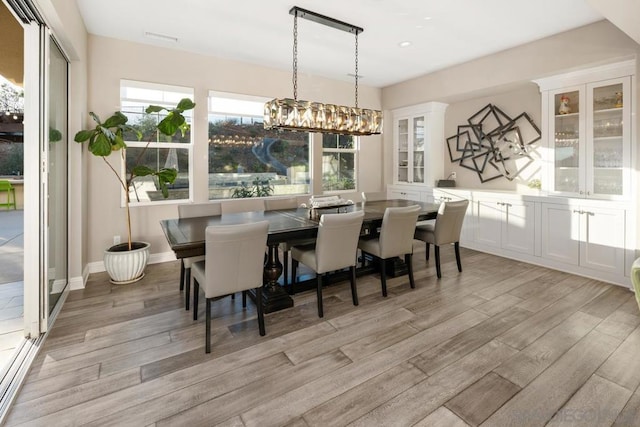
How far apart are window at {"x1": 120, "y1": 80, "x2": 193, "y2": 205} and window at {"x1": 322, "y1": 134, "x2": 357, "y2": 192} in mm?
2361

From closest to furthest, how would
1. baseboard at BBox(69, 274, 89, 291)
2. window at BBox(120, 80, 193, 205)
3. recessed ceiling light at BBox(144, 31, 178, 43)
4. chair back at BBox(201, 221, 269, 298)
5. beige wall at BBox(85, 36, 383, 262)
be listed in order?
1. chair back at BBox(201, 221, 269, 298)
2. baseboard at BBox(69, 274, 89, 291)
3. recessed ceiling light at BBox(144, 31, 178, 43)
4. beige wall at BBox(85, 36, 383, 262)
5. window at BBox(120, 80, 193, 205)

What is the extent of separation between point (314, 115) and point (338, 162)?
271 cm

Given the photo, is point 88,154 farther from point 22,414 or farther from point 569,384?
point 569,384

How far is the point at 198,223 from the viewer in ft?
10.3

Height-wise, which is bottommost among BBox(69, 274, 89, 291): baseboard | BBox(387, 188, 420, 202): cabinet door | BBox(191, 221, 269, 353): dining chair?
BBox(69, 274, 89, 291): baseboard

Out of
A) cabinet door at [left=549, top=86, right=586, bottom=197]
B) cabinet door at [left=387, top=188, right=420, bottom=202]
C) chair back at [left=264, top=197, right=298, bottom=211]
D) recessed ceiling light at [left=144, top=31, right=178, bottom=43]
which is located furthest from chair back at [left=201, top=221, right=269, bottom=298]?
cabinet door at [left=387, top=188, right=420, bottom=202]

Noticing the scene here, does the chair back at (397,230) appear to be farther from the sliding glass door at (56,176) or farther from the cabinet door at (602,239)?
the sliding glass door at (56,176)

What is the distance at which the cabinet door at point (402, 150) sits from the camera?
6383 millimetres

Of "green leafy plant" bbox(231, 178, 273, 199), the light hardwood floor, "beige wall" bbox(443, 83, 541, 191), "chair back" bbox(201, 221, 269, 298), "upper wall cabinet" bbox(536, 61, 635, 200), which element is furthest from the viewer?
"green leafy plant" bbox(231, 178, 273, 199)

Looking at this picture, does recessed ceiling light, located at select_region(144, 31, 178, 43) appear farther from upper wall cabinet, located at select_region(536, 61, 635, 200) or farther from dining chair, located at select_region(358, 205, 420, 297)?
upper wall cabinet, located at select_region(536, 61, 635, 200)

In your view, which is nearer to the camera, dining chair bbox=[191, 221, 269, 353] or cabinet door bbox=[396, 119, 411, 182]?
dining chair bbox=[191, 221, 269, 353]

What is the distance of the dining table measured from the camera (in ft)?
8.13

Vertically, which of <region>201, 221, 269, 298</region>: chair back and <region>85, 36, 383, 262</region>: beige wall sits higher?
<region>85, 36, 383, 262</region>: beige wall

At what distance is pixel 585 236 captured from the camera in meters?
3.95
